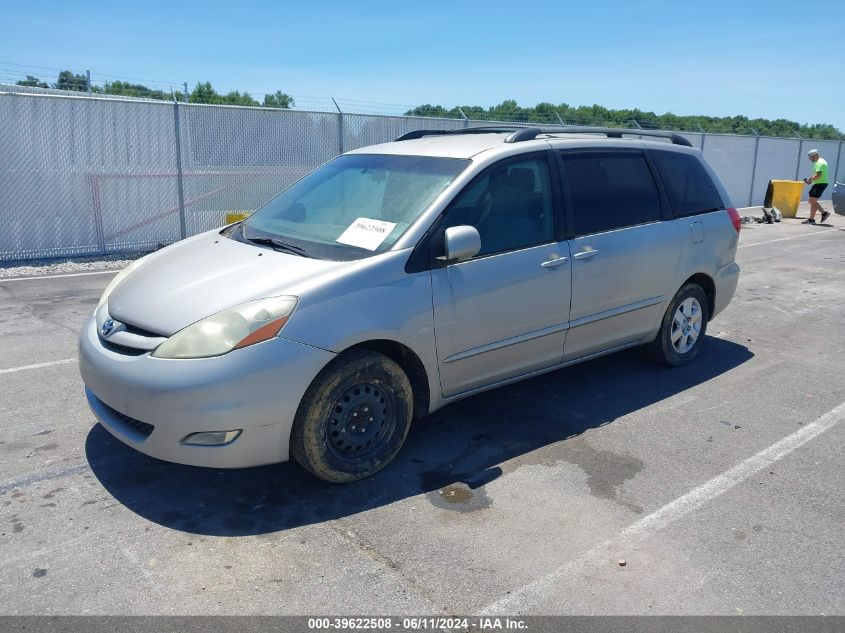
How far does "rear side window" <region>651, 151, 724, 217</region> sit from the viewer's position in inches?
222

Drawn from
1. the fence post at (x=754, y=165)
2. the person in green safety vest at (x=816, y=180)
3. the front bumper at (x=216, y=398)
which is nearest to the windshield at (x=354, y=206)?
the front bumper at (x=216, y=398)

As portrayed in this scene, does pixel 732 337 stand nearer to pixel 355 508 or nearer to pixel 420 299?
pixel 420 299

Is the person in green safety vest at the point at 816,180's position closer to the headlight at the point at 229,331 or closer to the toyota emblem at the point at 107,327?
the headlight at the point at 229,331

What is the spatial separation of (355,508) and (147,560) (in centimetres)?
101

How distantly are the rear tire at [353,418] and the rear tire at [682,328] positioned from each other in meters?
2.62

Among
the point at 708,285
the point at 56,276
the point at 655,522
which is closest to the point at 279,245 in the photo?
the point at 655,522

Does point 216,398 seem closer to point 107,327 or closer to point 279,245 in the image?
point 107,327

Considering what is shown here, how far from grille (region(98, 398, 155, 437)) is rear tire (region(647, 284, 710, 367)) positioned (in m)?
3.91

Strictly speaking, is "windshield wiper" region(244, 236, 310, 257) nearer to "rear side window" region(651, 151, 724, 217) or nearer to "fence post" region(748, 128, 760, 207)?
"rear side window" region(651, 151, 724, 217)

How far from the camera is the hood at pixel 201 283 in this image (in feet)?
12.0

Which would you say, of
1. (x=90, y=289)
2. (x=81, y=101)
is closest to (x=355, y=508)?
(x=90, y=289)

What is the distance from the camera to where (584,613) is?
295 cm

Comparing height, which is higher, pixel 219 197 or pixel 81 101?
pixel 81 101

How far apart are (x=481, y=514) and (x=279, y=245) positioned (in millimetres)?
1930
